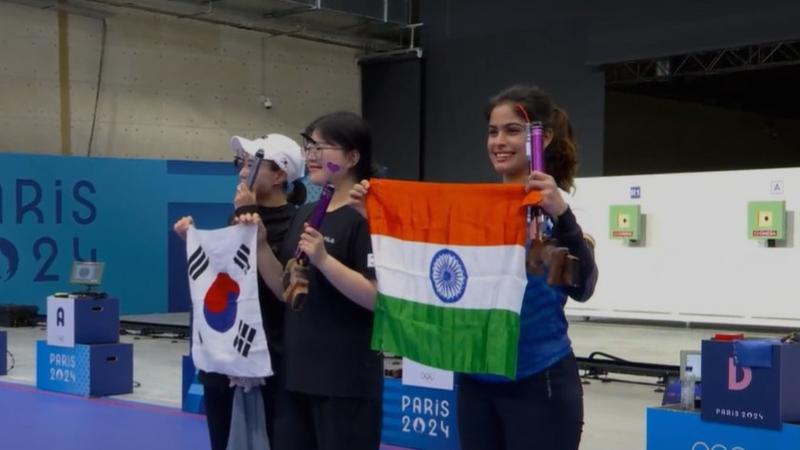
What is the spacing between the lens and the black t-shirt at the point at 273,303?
266 cm

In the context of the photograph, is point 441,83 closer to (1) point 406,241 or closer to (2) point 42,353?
(2) point 42,353

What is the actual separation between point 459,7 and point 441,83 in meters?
1.11

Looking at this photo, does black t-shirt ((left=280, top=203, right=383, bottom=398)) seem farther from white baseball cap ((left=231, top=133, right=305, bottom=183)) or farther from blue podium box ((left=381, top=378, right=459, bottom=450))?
blue podium box ((left=381, top=378, right=459, bottom=450))

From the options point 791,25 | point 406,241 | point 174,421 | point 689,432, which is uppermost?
point 791,25

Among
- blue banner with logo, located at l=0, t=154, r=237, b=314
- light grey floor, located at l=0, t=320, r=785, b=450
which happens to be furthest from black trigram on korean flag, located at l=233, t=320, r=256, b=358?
blue banner with logo, located at l=0, t=154, r=237, b=314

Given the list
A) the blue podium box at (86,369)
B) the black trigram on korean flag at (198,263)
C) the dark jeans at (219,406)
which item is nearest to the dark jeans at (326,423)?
the dark jeans at (219,406)

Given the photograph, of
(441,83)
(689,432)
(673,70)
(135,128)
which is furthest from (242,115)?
(689,432)

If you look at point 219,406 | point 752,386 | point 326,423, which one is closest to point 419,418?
point 752,386

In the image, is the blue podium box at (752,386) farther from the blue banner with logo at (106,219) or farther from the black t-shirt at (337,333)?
the blue banner with logo at (106,219)

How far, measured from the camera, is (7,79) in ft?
38.8

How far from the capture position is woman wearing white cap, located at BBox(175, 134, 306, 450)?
267 centimetres

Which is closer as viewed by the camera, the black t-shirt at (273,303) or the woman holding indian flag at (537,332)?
the woman holding indian flag at (537,332)

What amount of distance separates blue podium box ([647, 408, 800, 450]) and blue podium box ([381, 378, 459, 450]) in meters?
1.19

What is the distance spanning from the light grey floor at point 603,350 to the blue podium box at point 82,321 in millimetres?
460
